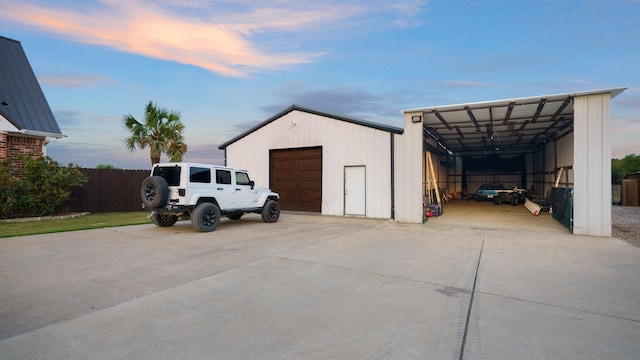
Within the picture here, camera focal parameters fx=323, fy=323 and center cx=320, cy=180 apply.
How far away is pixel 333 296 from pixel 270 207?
7.81 m

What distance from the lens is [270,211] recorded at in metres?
11.8

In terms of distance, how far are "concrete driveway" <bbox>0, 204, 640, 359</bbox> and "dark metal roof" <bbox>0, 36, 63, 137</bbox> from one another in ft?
27.3

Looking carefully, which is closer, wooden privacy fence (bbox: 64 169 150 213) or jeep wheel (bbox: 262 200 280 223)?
jeep wheel (bbox: 262 200 280 223)

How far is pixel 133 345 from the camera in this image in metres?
2.90

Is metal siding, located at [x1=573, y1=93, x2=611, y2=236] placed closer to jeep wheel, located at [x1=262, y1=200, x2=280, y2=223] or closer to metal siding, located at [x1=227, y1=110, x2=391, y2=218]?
metal siding, located at [x1=227, y1=110, x2=391, y2=218]

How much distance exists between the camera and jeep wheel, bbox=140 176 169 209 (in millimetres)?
8688

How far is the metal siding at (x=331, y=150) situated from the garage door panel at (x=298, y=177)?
0.30 meters

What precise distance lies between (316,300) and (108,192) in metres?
15.6

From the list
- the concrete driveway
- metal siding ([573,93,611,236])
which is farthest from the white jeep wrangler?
metal siding ([573,93,611,236])

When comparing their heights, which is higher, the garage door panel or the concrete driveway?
the garage door panel

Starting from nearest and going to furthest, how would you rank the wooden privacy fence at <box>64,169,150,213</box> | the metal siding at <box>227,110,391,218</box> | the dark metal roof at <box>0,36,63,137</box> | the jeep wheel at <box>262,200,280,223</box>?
the jeep wheel at <box>262,200,280,223</box> → the metal siding at <box>227,110,391,218</box> → the dark metal roof at <box>0,36,63,137</box> → the wooden privacy fence at <box>64,169,150,213</box>

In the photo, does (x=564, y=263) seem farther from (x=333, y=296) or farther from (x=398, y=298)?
(x=333, y=296)

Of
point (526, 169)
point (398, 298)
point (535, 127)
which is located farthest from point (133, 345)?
point (526, 169)

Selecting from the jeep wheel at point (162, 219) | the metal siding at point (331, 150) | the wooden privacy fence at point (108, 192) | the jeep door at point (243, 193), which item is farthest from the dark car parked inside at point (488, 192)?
the wooden privacy fence at point (108, 192)
